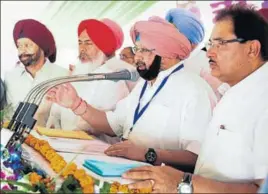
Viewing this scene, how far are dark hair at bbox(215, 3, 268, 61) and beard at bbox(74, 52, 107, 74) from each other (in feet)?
1.74

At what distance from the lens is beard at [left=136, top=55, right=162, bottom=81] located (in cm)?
201

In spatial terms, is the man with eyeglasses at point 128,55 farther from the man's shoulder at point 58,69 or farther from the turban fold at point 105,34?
the man's shoulder at point 58,69

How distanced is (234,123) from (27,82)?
857 mm

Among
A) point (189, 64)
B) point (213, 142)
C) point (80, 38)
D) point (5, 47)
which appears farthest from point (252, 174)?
point (5, 47)

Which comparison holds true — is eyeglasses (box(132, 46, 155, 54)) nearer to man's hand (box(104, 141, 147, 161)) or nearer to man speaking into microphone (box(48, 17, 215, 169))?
man speaking into microphone (box(48, 17, 215, 169))

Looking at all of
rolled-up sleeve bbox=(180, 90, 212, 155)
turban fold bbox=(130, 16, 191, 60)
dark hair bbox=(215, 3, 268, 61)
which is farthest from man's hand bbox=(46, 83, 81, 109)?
dark hair bbox=(215, 3, 268, 61)

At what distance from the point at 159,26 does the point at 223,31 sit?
25 cm

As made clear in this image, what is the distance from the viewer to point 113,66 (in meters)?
2.09

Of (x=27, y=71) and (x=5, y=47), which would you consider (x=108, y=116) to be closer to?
(x=27, y=71)

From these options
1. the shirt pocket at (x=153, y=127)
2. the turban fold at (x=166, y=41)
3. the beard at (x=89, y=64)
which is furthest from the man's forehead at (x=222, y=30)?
the beard at (x=89, y=64)

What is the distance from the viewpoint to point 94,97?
6.85ft

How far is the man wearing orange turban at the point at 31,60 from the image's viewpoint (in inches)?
84.2

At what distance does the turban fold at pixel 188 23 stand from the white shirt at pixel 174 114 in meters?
0.13

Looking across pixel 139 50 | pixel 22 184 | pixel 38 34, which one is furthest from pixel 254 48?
pixel 22 184
